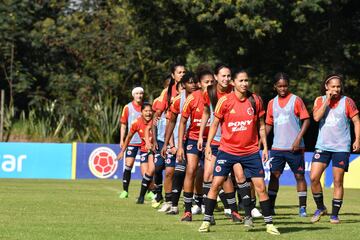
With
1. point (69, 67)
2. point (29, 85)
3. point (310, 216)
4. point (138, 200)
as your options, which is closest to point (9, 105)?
point (29, 85)

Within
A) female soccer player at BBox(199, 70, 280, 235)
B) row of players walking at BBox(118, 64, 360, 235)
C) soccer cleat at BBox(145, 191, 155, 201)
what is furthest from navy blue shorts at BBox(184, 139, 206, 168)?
soccer cleat at BBox(145, 191, 155, 201)

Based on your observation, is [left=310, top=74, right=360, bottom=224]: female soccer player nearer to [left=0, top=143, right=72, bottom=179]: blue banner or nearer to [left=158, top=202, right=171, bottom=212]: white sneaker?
[left=158, top=202, right=171, bottom=212]: white sneaker

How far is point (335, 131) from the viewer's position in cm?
1384

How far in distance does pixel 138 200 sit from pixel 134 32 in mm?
21405

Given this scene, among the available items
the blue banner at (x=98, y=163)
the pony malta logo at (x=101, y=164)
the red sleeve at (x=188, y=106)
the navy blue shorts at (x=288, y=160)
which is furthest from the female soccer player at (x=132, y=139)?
the pony malta logo at (x=101, y=164)

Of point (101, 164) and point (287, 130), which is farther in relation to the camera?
point (101, 164)

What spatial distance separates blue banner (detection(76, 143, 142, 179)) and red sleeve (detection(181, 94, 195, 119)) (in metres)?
14.4

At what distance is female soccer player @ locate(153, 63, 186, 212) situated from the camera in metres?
15.2

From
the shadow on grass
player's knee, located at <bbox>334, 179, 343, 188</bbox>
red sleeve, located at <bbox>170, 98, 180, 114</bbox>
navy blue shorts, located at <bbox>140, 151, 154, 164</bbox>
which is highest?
red sleeve, located at <bbox>170, 98, 180, 114</bbox>

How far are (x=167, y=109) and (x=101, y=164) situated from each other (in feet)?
42.0

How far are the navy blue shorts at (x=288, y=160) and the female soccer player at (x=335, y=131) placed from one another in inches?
38.2

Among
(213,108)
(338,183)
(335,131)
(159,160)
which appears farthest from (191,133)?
(159,160)

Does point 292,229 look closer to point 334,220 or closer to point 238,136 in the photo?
point 334,220

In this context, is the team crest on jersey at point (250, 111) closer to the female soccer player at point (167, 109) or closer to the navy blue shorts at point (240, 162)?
the navy blue shorts at point (240, 162)
